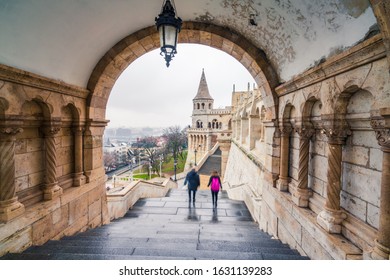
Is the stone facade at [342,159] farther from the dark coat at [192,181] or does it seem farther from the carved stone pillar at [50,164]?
the carved stone pillar at [50,164]

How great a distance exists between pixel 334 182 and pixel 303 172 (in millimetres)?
869

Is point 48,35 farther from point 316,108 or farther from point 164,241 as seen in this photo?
point 316,108

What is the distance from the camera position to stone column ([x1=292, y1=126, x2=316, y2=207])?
11.3 ft

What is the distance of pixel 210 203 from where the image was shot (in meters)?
7.18

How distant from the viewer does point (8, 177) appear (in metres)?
2.89

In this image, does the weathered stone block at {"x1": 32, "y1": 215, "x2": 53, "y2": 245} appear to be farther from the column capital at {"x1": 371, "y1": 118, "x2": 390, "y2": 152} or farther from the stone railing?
the column capital at {"x1": 371, "y1": 118, "x2": 390, "y2": 152}

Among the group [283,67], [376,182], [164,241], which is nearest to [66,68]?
[164,241]

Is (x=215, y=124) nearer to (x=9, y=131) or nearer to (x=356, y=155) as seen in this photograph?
(x=356, y=155)

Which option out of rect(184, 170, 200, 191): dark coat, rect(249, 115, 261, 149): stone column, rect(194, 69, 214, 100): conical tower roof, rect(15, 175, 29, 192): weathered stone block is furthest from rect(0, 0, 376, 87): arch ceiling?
rect(194, 69, 214, 100): conical tower roof

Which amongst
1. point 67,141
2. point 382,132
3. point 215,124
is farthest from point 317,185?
point 215,124

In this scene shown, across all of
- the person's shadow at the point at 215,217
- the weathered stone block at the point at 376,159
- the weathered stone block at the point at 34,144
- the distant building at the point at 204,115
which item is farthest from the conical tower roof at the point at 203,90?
the weathered stone block at the point at 376,159

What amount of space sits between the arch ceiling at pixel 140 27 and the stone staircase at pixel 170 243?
103 inches

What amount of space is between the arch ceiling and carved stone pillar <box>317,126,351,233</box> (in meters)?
1.05

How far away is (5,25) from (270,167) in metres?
4.95
